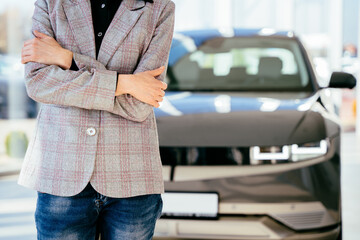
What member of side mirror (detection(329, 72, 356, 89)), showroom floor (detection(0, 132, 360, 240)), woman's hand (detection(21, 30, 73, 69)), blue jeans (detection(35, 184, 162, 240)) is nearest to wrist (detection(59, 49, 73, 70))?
woman's hand (detection(21, 30, 73, 69))

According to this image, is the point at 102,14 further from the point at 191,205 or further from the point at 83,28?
the point at 191,205

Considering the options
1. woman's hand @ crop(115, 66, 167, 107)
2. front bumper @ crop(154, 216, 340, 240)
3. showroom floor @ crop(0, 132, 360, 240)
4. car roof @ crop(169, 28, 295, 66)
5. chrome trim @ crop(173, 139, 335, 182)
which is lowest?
showroom floor @ crop(0, 132, 360, 240)

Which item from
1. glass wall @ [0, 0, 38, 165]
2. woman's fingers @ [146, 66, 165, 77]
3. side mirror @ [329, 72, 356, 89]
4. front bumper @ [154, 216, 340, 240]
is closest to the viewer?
woman's fingers @ [146, 66, 165, 77]

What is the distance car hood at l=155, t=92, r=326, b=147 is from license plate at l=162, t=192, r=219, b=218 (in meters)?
0.22

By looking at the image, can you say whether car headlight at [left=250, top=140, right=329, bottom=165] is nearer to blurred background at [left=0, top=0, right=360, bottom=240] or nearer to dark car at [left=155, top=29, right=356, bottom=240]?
dark car at [left=155, top=29, right=356, bottom=240]

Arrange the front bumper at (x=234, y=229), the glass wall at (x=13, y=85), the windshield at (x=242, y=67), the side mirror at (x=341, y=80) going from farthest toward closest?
1. the glass wall at (x=13, y=85)
2. the windshield at (x=242, y=67)
3. the side mirror at (x=341, y=80)
4. the front bumper at (x=234, y=229)

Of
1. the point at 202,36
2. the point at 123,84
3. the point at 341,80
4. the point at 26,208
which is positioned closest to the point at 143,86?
the point at 123,84

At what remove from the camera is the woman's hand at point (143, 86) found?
1.29m

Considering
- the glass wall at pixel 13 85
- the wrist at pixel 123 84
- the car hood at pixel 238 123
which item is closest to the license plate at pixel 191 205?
the car hood at pixel 238 123

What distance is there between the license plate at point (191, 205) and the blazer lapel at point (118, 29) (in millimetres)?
1026

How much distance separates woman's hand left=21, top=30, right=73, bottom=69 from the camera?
1.29 metres

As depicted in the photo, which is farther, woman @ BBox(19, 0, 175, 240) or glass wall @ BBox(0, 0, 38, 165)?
glass wall @ BBox(0, 0, 38, 165)

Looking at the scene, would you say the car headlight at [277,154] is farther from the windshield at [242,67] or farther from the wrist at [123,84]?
the wrist at [123,84]

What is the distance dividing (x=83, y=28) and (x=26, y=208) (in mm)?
2737
